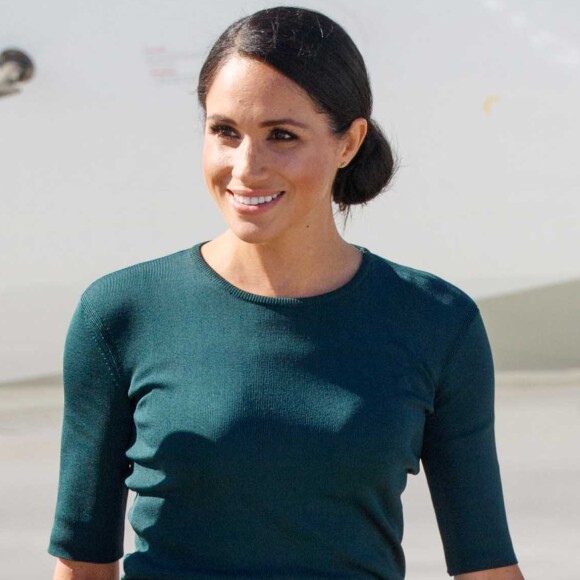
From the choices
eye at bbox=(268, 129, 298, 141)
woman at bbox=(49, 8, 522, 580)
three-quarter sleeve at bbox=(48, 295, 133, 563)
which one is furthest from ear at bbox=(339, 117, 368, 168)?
three-quarter sleeve at bbox=(48, 295, 133, 563)

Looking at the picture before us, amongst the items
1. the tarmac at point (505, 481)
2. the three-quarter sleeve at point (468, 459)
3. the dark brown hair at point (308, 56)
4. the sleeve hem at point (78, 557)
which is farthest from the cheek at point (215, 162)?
the tarmac at point (505, 481)

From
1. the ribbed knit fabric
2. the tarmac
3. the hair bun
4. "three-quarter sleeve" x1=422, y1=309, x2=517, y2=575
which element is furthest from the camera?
the tarmac

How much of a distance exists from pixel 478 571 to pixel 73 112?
331 cm

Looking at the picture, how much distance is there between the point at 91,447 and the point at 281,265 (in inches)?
12.6

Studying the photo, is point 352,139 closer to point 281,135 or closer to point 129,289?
point 281,135

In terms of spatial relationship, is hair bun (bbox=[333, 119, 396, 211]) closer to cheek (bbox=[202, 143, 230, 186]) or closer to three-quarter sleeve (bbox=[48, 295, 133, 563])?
cheek (bbox=[202, 143, 230, 186])

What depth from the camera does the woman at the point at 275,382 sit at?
1525 millimetres

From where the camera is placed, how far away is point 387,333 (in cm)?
164

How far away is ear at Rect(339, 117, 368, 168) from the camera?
5.51ft

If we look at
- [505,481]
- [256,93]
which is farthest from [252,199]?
[505,481]

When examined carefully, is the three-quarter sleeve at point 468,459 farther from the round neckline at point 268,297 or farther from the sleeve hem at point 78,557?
the sleeve hem at point 78,557

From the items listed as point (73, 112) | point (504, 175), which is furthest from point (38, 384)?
point (504, 175)

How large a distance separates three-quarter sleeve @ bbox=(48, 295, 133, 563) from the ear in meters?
0.37

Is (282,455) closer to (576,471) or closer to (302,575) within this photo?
(302,575)
